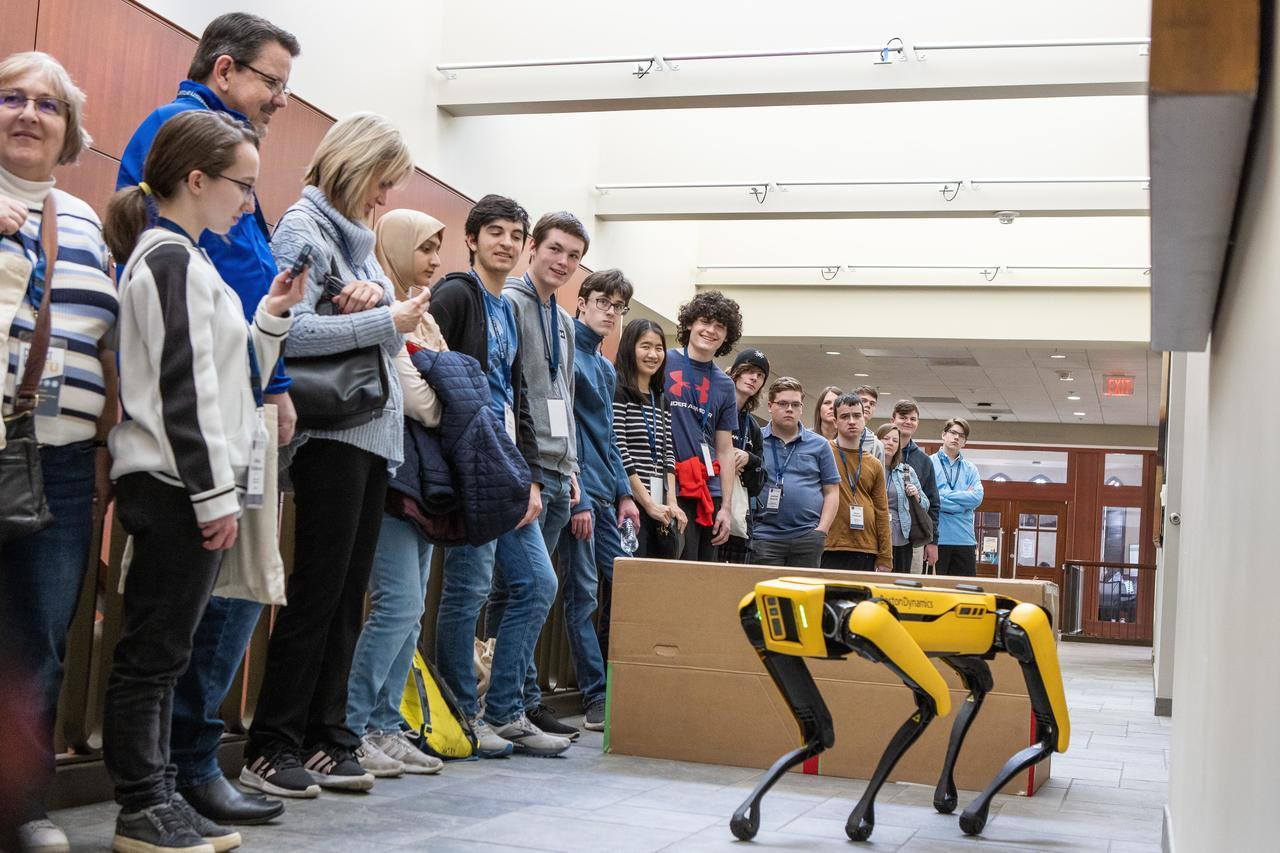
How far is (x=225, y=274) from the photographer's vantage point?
2.52m

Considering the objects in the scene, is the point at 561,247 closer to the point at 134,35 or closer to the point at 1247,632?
the point at 134,35

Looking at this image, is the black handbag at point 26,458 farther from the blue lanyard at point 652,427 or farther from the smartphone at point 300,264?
the blue lanyard at point 652,427

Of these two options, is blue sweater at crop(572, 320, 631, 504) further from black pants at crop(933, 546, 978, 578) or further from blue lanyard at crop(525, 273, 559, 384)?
black pants at crop(933, 546, 978, 578)

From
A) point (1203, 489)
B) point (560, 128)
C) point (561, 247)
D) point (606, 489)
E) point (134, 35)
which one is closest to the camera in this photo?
point (1203, 489)

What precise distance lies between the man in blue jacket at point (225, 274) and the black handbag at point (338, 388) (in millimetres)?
103

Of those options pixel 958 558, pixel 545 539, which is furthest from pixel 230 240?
pixel 958 558

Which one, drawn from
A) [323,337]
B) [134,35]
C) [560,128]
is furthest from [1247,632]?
[560,128]

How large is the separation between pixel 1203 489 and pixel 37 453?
6.20ft

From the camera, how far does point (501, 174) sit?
7805 millimetres

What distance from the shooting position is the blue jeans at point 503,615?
3.41m

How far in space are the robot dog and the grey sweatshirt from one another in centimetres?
112

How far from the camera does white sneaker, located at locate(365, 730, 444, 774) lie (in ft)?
10.4

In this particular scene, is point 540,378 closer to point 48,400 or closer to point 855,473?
point 48,400

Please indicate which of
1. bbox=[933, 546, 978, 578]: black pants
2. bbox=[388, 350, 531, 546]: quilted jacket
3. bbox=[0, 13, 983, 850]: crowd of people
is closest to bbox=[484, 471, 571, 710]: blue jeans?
bbox=[0, 13, 983, 850]: crowd of people
